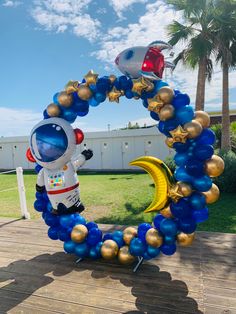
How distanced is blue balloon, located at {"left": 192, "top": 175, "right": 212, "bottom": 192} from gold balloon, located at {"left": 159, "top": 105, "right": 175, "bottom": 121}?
0.84 metres

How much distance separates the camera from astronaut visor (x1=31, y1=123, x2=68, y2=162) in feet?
13.4

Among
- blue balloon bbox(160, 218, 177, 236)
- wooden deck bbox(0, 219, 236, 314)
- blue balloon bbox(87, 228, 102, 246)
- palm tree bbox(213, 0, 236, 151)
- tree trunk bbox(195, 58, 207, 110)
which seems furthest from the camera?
tree trunk bbox(195, 58, 207, 110)

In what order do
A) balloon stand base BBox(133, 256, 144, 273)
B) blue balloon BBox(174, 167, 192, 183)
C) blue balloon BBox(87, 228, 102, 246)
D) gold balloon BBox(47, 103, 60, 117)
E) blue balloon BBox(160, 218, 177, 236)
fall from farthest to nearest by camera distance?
gold balloon BBox(47, 103, 60, 117) < blue balloon BBox(87, 228, 102, 246) < balloon stand base BBox(133, 256, 144, 273) < blue balloon BBox(160, 218, 177, 236) < blue balloon BBox(174, 167, 192, 183)

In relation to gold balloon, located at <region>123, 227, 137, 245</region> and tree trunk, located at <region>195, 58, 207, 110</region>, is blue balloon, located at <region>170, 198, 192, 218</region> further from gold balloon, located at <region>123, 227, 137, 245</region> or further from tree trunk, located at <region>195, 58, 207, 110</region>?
tree trunk, located at <region>195, 58, 207, 110</region>

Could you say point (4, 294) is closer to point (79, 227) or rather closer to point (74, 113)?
point (79, 227)

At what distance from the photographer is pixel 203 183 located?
344 centimetres

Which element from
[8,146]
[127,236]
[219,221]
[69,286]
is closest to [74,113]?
[127,236]

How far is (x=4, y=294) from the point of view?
3.55m

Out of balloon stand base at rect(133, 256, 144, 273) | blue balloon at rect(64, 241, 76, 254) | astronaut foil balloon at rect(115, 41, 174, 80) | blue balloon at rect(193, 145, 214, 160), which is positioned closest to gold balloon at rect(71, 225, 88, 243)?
blue balloon at rect(64, 241, 76, 254)

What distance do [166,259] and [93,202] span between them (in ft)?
16.1

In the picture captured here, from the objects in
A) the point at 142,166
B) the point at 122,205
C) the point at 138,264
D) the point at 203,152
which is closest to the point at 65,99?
the point at 142,166

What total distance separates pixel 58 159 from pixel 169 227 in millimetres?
1783

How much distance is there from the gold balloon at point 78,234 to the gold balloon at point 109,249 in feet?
1.07

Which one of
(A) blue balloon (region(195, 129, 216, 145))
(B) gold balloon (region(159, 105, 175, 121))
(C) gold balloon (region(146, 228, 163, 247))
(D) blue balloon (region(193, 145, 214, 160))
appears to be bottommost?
(C) gold balloon (region(146, 228, 163, 247))
